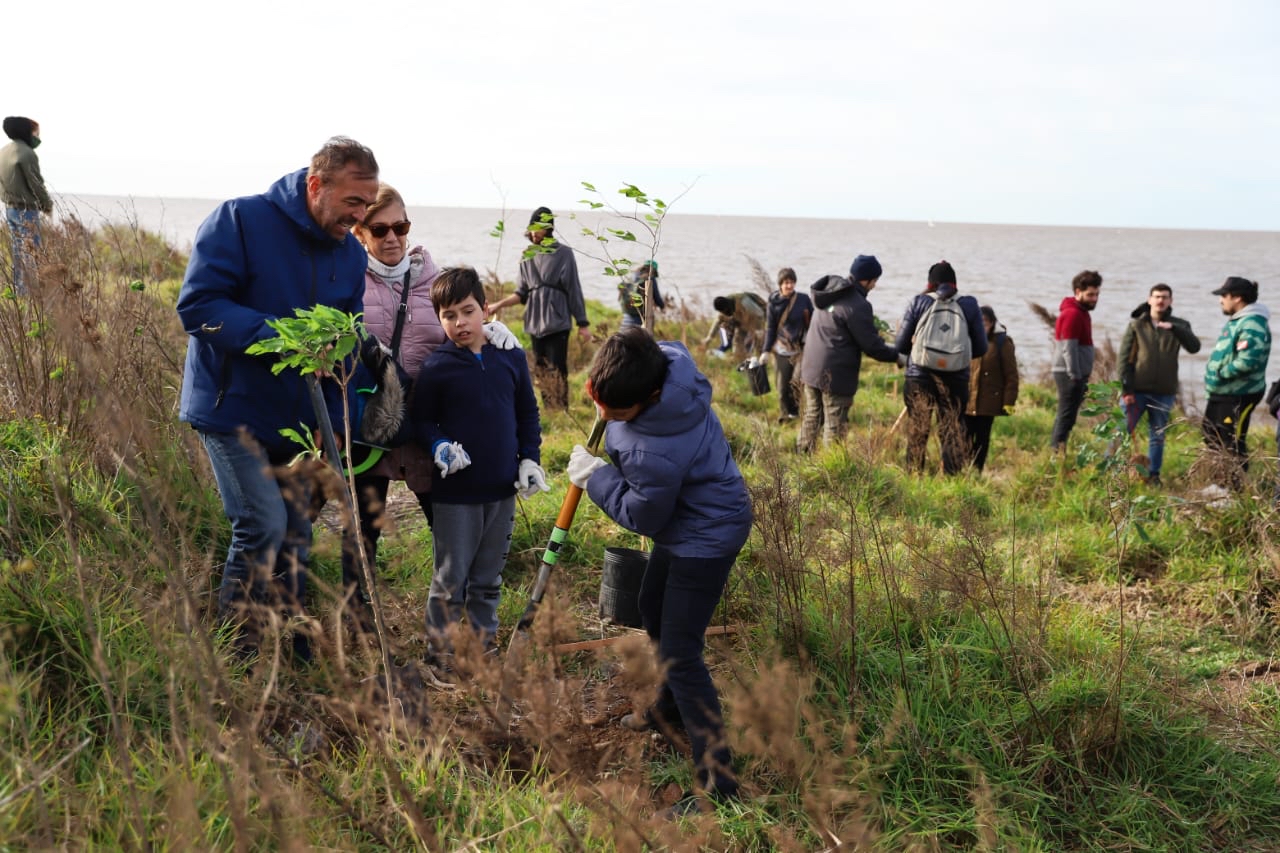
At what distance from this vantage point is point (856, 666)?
10.8 feet

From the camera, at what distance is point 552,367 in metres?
7.41

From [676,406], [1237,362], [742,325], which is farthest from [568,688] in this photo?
[742,325]

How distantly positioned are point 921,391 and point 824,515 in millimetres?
2990

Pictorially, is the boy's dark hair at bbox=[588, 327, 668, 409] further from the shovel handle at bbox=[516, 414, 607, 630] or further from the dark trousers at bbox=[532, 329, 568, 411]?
the dark trousers at bbox=[532, 329, 568, 411]

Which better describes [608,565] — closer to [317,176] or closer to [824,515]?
[824,515]

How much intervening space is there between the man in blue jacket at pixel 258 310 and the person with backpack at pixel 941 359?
4466 mm

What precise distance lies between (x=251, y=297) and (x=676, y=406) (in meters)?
1.43

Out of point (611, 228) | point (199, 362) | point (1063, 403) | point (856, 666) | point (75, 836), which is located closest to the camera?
point (75, 836)

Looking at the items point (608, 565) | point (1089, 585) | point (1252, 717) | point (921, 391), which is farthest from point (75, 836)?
point (921, 391)

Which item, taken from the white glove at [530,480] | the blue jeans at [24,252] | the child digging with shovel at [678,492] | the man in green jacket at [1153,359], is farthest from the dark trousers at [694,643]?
the man in green jacket at [1153,359]

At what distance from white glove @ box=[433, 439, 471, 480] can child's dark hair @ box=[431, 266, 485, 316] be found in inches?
19.9

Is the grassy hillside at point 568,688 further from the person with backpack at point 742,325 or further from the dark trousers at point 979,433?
the person with backpack at point 742,325

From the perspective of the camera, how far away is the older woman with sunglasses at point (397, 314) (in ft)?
11.2

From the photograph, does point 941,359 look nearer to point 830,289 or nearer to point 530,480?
point 830,289
